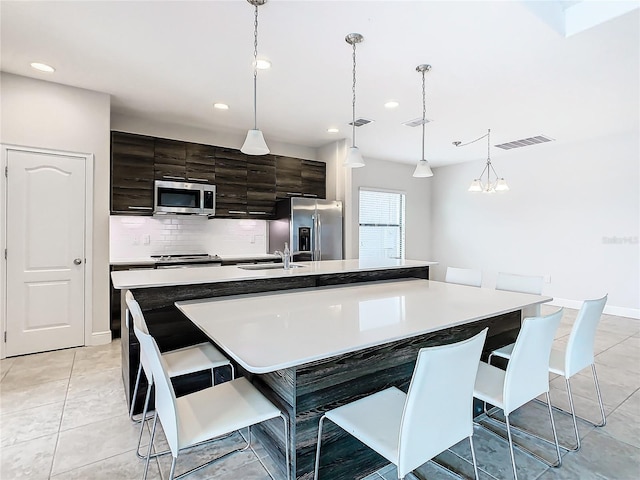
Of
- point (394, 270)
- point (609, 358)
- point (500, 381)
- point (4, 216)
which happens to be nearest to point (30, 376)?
point (4, 216)

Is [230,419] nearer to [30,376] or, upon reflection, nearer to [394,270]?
[394,270]

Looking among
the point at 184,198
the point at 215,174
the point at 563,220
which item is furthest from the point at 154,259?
the point at 563,220

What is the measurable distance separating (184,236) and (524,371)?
174 inches

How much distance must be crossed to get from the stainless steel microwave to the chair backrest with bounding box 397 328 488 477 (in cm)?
405

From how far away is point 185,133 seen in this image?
4887 mm

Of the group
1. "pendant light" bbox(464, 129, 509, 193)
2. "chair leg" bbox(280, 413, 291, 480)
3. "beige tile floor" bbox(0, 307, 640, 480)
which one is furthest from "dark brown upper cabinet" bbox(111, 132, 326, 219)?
"chair leg" bbox(280, 413, 291, 480)

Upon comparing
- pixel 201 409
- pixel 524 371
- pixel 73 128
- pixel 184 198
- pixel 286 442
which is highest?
pixel 73 128

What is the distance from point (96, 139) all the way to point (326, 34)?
108 inches

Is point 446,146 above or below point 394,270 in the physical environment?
above

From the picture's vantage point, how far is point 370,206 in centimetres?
693

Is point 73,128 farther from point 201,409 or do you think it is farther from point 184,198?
point 201,409

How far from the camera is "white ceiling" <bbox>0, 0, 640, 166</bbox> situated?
2336mm

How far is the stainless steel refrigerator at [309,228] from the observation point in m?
4.95

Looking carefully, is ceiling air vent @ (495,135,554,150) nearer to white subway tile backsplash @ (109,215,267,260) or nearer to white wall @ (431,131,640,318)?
white wall @ (431,131,640,318)
